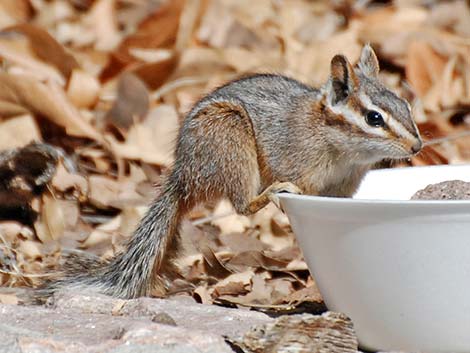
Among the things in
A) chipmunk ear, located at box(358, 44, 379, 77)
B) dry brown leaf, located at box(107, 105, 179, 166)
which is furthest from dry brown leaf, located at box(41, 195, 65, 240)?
chipmunk ear, located at box(358, 44, 379, 77)

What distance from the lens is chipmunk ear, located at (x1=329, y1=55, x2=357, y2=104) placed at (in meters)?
4.02

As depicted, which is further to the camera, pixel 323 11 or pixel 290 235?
pixel 323 11

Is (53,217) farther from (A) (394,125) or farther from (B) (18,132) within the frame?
(A) (394,125)

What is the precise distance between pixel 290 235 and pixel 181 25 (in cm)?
235

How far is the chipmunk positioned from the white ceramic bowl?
0.69 metres

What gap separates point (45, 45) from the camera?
627 cm

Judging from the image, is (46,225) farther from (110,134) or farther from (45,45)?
(45,45)

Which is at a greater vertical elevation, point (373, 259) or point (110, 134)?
point (373, 259)

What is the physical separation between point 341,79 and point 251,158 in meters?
0.41

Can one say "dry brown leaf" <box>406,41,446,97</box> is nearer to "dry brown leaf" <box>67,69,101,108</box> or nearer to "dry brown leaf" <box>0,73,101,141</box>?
"dry brown leaf" <box>67,69,101,108</box>

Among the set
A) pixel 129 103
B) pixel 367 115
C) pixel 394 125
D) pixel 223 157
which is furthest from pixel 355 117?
pixel 129 103

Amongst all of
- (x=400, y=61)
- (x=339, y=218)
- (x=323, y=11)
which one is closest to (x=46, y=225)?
(x=339, y=218)

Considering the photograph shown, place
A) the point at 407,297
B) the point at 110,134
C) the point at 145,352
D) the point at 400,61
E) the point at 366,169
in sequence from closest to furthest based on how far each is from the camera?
the point at 145,352, the point at 407,297, the point at 366,169, the point at 110,134, the point at 400,61

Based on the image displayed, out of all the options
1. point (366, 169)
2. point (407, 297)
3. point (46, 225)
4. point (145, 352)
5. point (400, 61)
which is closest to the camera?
point (145, 352)
